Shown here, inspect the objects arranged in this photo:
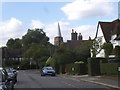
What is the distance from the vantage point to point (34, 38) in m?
131

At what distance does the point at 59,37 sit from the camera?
128m

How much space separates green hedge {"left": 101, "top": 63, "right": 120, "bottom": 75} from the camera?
29.0m

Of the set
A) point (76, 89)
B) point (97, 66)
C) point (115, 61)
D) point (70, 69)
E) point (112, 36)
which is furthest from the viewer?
point (112, 36)

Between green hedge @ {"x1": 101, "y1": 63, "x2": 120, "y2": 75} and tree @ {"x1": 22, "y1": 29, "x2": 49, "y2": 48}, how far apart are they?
9737 centimetres

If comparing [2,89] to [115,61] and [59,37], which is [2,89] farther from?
[59,37]

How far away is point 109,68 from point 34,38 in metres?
102

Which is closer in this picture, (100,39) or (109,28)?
(109,28)

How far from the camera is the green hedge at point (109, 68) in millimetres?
29047

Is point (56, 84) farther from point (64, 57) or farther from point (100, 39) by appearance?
point (64, 57)

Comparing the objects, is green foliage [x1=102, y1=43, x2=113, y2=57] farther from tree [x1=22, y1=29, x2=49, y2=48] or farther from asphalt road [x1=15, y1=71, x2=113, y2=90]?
tree [x1=22, y1=29, x2=49, y2=48]

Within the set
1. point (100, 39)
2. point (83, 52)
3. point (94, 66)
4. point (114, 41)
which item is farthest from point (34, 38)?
point (94, 66)

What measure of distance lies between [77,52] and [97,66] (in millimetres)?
26066

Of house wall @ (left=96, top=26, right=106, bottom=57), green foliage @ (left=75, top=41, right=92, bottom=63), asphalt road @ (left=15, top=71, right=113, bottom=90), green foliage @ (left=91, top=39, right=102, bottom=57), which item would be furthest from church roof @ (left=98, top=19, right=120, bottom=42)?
asphalt road @ (left=15, top=71, right=113, bottom=90)

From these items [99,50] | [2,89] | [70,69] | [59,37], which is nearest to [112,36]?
[99,50]
